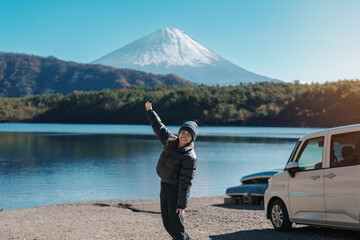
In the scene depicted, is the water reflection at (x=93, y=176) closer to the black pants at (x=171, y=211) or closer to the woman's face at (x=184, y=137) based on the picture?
the black pants at (x=171, y=211)

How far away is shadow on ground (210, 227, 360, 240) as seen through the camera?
25.1 ft

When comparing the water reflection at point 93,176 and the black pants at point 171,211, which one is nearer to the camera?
the black pants at point 171,211

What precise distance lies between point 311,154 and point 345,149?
901 millimetres

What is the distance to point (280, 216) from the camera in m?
8.38

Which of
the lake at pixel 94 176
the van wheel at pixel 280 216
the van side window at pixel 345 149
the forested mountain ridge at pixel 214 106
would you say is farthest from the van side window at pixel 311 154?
the forested mountain ridge at pixel 214 106

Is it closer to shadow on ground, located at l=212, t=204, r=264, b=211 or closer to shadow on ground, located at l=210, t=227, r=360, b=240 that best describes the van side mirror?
shadow on ground, located at l=210, t=227, r=360, b=240

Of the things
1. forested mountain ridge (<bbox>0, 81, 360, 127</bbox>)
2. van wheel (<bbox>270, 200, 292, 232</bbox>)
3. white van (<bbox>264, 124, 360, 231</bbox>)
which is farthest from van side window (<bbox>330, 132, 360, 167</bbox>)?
forested mountain ridge (<bbox>0, 81, 360, 127</bbox>)

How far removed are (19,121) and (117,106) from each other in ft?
133

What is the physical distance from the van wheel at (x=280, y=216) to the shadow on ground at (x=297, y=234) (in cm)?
11

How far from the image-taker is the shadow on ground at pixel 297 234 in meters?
7.65

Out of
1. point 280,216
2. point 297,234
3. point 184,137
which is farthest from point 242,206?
point 184,137

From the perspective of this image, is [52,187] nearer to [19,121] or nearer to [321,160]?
[321,160]

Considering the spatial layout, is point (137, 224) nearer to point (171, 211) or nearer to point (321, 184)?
point (321, 184)

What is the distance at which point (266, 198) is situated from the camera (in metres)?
8.77
